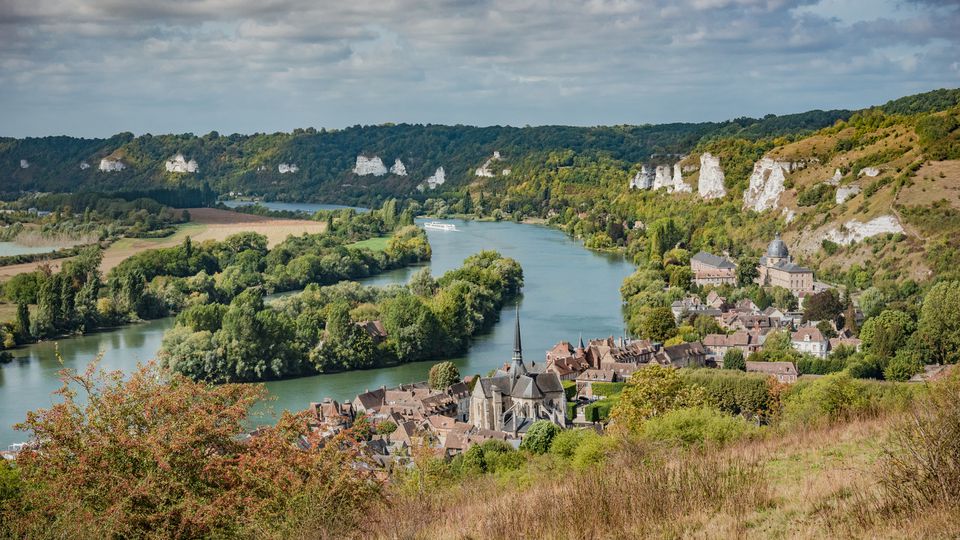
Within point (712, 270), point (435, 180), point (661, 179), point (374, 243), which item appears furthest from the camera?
point (435, 180)

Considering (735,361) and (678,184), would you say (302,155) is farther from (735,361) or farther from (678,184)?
(735,361)

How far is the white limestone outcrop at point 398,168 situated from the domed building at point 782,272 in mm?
86038

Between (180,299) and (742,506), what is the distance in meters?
37.4

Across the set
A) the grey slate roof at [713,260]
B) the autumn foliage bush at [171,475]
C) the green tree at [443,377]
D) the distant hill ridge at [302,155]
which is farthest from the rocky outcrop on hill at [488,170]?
the autumn foliage bush at [171,475]

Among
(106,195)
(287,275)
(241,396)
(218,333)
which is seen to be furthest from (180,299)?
(106,195)

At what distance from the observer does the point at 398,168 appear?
130625mm

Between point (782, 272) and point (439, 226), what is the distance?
4011 centimetres

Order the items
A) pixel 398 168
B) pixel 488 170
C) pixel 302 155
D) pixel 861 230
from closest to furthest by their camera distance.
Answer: pixel 861 230 → pixel 488 170 → pixel 398 168 → pixel 302 155

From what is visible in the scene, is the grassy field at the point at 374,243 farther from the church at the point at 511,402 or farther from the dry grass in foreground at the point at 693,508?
the dry grass in foreground at the point at 693,508

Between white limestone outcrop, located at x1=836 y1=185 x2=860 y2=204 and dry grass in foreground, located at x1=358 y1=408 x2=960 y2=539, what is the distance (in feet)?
138

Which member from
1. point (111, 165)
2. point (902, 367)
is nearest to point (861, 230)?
point (902, 367)

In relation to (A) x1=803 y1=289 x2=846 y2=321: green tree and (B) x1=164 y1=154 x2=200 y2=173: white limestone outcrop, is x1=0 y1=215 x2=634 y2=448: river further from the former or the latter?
(B) x1=164 y1=154 x2=200 y2=173: white limestone outcrop

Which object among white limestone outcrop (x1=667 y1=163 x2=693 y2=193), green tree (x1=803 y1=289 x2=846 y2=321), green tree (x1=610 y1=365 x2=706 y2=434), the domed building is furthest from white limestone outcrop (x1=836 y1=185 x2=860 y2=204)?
green tree (x1=610 y1=365 x2=706 y2=434)

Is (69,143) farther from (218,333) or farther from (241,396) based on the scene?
(241,396)
